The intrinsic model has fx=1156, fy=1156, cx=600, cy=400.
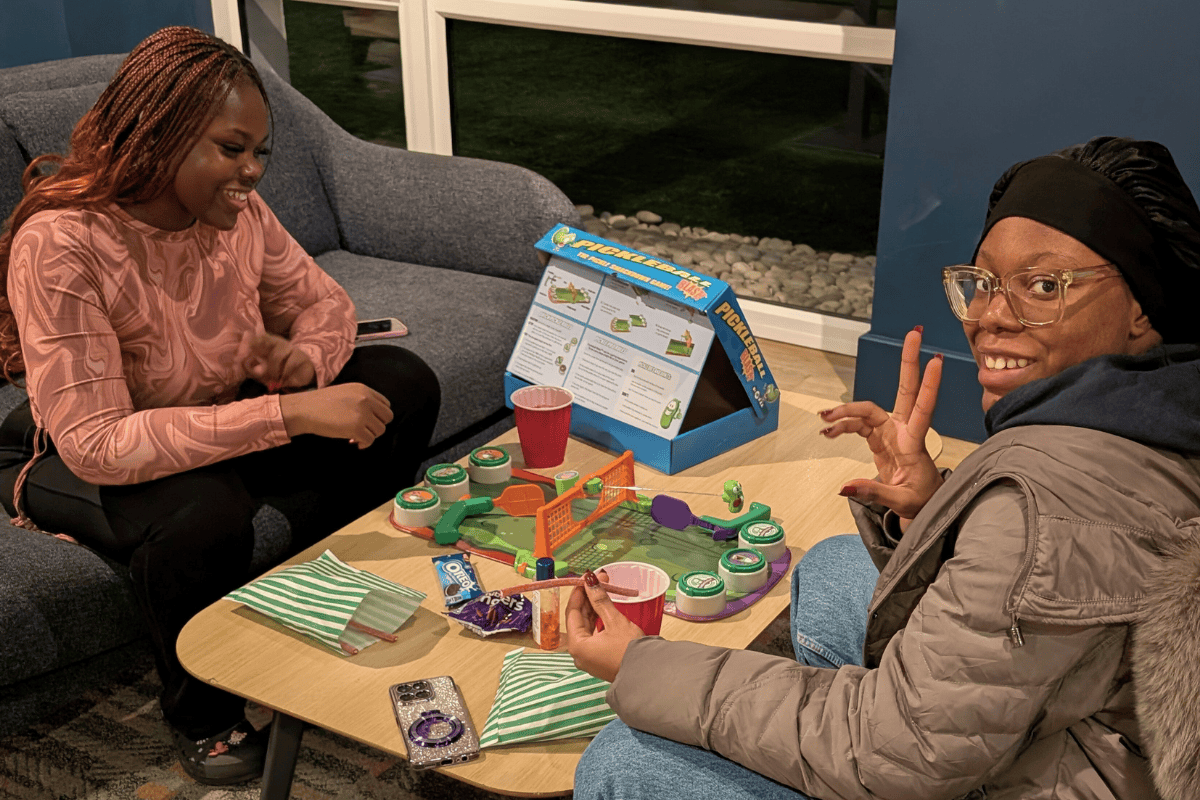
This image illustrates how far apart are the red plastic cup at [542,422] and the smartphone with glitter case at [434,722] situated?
546 millimetres

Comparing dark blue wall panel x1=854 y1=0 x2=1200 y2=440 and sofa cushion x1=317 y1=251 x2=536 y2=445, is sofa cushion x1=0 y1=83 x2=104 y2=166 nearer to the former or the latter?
sofa cushion x1=317 y1=251 x2=536 y2=445

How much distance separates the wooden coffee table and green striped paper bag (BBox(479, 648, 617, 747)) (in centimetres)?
1

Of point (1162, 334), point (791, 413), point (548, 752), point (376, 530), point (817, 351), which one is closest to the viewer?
point (1162, 334)

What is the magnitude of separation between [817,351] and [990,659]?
2576mm

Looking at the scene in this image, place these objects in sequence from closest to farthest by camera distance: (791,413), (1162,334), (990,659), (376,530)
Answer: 1. (990,659)
2. (1162,334)
3. (376,530)
4. (791,413)

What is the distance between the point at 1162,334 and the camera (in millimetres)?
1032

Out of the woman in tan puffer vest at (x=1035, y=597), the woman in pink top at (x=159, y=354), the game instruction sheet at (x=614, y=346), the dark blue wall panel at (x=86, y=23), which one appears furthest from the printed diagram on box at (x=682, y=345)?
the dark blue wall panel at (x=86, y=23)

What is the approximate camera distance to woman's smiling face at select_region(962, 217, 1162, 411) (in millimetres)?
1006

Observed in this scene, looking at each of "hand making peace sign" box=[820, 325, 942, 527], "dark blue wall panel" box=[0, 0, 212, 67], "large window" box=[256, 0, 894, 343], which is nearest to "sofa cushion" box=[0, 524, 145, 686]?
"hand making peace sign" box=[820, 325, 942, 527]

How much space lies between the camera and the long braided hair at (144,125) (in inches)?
64.9

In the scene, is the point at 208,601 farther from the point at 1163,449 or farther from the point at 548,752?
the point at 1163,449

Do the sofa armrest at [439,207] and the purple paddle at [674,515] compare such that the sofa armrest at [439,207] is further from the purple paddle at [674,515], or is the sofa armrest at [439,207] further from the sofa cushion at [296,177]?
the purple paddle at [674,515]

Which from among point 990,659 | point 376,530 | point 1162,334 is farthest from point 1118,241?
point 376,530

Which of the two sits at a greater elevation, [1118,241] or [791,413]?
[1118,241]
